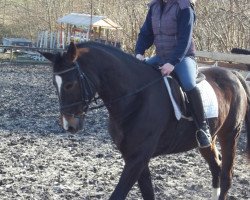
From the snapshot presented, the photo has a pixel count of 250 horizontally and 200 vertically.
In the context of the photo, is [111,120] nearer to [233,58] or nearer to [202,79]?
[202,79]

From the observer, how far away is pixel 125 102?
4.25m

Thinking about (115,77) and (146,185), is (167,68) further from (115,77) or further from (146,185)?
(146,185)

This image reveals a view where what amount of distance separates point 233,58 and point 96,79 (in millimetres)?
8645

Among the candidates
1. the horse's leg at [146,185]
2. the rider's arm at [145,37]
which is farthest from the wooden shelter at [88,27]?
the horse's leg at [146,185]

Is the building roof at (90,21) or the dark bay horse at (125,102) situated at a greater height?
the building roof at (90,21)

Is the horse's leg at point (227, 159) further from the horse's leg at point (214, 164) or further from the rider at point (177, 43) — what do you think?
the rider at point (177, 43)

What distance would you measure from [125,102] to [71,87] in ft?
1.79

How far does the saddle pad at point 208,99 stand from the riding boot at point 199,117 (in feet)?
0.37

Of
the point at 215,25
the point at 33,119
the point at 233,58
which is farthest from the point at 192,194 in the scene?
the point at 215,25

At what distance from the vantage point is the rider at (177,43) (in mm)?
4590

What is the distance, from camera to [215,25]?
1554 centimetres

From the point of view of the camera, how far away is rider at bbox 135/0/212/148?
4590 mm

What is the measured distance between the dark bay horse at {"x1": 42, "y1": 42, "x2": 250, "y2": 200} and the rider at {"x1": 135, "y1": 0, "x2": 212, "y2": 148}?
0.14 metres

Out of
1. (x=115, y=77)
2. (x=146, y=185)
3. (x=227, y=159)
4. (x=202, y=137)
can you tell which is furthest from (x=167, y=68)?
(x=227, y=159)
